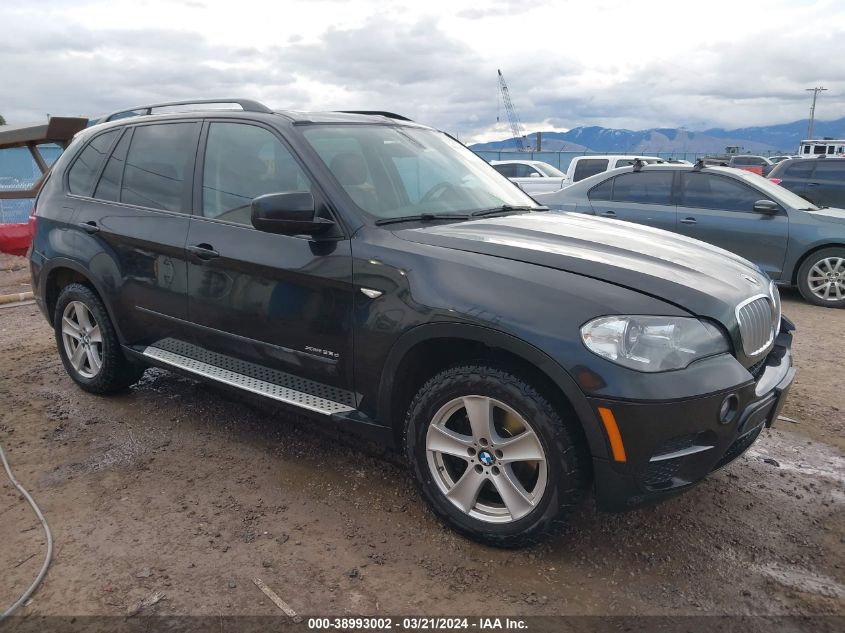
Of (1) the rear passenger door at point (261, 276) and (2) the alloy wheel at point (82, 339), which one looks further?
(2) the alloy wheel at point (82, 339)

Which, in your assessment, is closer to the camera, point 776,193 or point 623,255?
point 623,255

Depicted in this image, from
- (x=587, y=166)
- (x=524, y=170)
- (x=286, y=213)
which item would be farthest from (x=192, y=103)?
(x=524, y=170)

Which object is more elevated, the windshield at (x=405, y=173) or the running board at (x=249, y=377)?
the windshield at (x=405, y=173)

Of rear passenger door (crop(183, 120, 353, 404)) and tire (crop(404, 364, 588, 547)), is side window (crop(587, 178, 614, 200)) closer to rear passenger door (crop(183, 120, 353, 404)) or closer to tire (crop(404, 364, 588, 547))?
rear passenger door (crop(183, 120, 353, 404))

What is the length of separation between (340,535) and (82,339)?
265 centimetres

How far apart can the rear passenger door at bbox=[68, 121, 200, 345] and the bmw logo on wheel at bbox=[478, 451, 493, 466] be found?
6.34 feet

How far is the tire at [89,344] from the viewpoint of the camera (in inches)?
175

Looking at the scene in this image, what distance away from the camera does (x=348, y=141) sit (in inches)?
142

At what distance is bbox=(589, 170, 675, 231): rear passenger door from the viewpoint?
8.55 m

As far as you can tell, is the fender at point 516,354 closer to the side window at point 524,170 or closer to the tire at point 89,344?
the tire at point 89,344

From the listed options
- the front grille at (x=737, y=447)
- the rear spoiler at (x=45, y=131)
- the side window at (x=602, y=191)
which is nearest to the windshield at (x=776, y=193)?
the side window at (x=602, y=191)

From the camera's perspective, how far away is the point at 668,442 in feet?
8.16

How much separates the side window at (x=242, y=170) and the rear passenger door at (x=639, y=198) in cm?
582

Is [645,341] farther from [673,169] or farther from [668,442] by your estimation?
[673,169]
